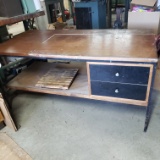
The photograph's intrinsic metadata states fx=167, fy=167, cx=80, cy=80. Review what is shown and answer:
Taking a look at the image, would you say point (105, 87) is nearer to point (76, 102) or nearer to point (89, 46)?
point (89, 46)

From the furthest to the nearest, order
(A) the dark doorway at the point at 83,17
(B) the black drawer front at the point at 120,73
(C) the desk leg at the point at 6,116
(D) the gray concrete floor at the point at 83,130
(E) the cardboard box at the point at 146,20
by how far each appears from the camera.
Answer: (A) the dark doorway at the point at 83,17
(E) the cardboard box at the point at 146,20
(C) the desk leg at the point at 6,116
(D) the gray concrete floor at the point at 83,130
(B) the black drawer front at the point at 120,73

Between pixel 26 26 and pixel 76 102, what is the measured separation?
121cm

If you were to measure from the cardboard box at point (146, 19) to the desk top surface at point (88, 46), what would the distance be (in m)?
1.06

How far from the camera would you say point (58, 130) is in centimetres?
152

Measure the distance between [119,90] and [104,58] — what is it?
0.96 ft

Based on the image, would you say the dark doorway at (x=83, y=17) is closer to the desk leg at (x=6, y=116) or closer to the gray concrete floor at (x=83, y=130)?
the gray concrete floor at (x=83, y=130)

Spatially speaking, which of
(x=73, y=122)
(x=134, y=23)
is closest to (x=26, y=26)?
(x=73, y=122)

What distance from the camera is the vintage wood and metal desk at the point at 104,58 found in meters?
1.14

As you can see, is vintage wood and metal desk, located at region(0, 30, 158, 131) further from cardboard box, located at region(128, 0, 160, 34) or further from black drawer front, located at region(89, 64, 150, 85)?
cardboard box, located at region(128, 0, 160, 34)

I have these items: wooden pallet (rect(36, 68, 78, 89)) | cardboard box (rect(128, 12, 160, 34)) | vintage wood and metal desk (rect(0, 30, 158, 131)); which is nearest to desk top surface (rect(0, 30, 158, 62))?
vintage wood and metal desk (rect(0, 30, 158, 131))

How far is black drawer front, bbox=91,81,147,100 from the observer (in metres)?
1.22

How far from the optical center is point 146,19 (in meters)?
2.52

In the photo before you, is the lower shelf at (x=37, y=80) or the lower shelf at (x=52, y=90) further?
Result: the lower shelf at (x=37, y=80)

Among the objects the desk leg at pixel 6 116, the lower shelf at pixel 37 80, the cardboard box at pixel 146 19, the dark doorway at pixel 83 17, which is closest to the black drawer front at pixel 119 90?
the lower shelf at pixel 37 80
